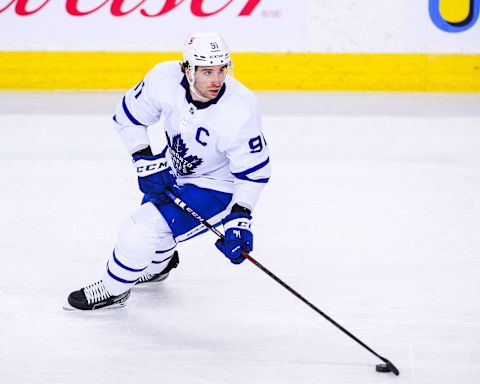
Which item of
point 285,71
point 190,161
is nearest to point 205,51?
point 190,161

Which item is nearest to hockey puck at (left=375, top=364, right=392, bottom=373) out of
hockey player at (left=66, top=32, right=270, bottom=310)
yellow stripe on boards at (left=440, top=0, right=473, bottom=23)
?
hockey player at (left=66, top=32, right=270, bottom=310)

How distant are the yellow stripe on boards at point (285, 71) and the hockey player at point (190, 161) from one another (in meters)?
4.32

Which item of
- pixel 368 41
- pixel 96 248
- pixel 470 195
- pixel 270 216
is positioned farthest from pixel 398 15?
pixel 96 248

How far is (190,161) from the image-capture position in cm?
299

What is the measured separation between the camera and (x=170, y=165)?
3164mm

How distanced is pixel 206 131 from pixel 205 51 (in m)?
0.26

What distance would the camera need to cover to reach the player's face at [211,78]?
2799 mm

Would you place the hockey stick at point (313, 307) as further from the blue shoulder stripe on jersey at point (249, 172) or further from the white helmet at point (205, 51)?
the white helmet at point (205, 51)

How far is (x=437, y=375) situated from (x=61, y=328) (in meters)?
1.14

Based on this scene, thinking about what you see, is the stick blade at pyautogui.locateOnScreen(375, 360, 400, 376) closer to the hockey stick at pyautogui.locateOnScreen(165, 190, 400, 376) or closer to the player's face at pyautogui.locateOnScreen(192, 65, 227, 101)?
the hockey stick at pyautogui.locateOnScreen(165, 190, 400, 376)

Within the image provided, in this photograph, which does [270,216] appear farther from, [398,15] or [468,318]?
[398,15]

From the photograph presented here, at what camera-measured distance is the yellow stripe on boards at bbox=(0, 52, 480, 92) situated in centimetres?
731

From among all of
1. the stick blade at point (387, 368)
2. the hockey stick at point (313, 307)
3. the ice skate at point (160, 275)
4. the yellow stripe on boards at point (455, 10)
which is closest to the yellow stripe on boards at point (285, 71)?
the yellow stripe on boards at point (455, 10)

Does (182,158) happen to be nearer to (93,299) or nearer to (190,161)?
(190,161)
